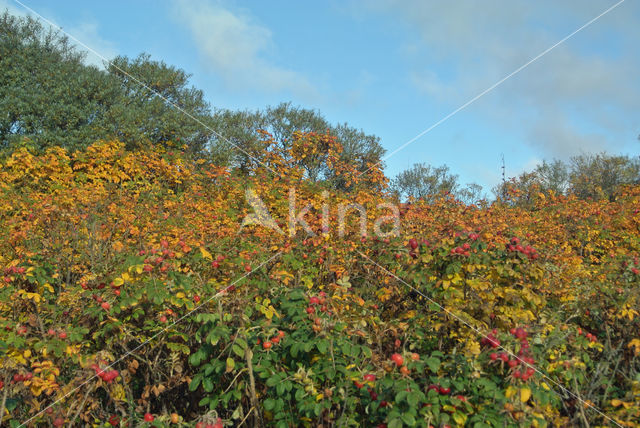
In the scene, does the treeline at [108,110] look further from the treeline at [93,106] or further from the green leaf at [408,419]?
the green leaf at [408,419]

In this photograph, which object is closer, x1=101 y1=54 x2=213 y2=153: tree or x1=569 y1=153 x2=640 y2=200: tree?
x1=101 y1=54 x2=213 y2=153: tree

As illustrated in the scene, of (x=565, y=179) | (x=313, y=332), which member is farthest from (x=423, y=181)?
(x=313, y=332)

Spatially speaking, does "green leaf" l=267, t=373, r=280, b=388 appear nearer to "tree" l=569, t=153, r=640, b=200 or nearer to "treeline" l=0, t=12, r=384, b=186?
"treeline" l=0, t=12, r=384, b=186

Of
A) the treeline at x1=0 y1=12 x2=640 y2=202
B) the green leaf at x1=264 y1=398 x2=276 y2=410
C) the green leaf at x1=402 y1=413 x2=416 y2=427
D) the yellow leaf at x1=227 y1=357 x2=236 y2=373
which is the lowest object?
the green leaf at x1=264 y1=398 x2=276 y2=410

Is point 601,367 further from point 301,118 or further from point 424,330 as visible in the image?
point 301,118

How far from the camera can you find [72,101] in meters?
12.7

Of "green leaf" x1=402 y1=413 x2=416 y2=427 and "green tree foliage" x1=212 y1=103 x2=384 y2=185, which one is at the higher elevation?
"green tree foliage" x1=212 y1=103 x2=384 y2=185

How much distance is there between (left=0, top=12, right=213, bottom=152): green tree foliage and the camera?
38.9 feet

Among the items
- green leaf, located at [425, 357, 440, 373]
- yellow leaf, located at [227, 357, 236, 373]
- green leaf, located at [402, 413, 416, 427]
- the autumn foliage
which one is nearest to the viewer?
green leaf, located at [402, 413, 416, 427]

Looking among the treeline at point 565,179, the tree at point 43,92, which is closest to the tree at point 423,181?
the treeline at point 565,179

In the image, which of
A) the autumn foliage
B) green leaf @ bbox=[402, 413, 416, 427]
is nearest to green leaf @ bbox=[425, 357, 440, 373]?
the autumn foliage

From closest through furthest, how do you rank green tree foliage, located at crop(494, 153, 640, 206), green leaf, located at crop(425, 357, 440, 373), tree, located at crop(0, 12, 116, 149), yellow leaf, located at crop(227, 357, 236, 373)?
green leaf, located at crop(425, 357, 440, 373) < yellow leaf, located at crop(227, 357, 236, 373) < tree, located at crop(0, 12, 116, 149) < green tree foliage, located at crop(494, 153, 640, 206)

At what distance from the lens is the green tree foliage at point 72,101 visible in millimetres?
11859

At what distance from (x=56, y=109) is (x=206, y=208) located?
6163 millimetres
